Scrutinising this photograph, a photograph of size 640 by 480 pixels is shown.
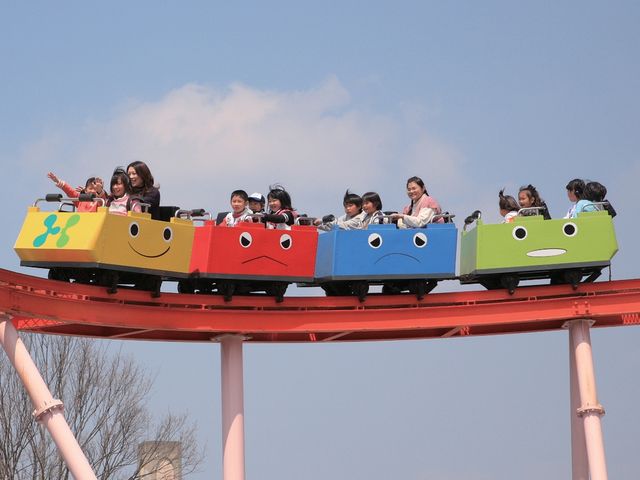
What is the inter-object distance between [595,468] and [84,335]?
7411mm

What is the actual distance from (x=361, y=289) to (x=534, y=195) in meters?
2.73

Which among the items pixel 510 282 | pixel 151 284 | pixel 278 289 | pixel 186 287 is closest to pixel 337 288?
pixel 278 289

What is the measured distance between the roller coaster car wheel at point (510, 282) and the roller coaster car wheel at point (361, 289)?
1.92 m

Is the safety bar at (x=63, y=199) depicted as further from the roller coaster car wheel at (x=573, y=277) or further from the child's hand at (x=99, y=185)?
the roller coaster car wheel at (x=573, y=277)

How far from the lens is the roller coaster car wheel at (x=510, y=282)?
62.6ft

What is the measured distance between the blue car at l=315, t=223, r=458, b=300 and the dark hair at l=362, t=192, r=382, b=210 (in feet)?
1.60

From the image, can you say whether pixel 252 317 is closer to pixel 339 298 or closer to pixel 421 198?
pixel 339 298

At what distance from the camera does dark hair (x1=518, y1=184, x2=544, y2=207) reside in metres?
18.9

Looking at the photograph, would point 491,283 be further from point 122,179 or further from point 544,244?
point 122,179

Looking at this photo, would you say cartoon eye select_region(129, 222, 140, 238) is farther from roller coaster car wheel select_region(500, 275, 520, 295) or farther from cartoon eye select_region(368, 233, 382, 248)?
roller coaster car wheel select_region(500, 275, 520, 295)

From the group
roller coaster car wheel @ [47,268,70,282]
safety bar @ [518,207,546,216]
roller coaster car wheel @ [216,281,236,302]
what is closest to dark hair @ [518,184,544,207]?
safety bar @ [518,207,546,216]

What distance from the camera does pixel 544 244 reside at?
60.8 feet

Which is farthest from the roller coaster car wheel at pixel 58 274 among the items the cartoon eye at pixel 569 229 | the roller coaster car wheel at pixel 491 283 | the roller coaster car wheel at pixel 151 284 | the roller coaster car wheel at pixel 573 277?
the roller coaster car wheel at pixel 573 277

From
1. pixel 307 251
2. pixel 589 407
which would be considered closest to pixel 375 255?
pixel 307 251
